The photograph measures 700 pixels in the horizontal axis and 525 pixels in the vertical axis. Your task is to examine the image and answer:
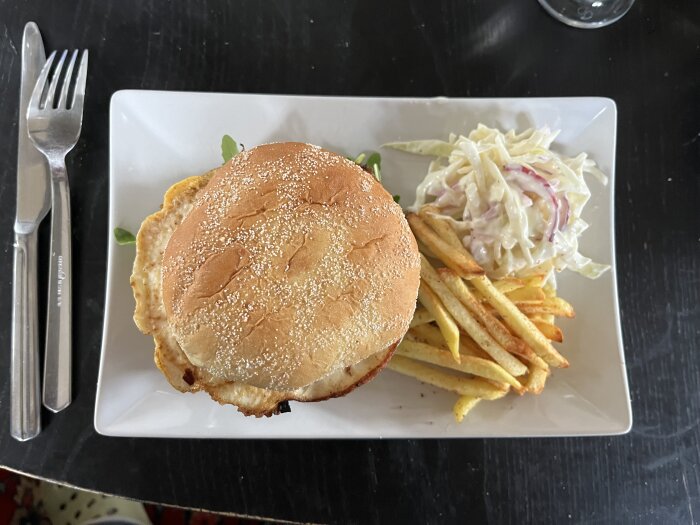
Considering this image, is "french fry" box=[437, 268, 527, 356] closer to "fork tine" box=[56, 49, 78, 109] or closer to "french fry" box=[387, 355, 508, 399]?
"french fry" box=[387, 355, 508, 399]

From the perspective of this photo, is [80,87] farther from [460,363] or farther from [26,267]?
[460,363]

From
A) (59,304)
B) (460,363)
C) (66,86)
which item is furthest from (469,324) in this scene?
(66,86)

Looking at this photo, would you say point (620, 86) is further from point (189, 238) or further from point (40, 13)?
point (40, 13)

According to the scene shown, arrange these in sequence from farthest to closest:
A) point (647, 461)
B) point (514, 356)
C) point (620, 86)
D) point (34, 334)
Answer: point (620, 86) < point (647, 461) < point (34, 334) < point (514, 356)

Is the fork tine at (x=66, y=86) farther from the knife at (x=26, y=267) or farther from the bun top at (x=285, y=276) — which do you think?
the bun top at (x=285, y=276)

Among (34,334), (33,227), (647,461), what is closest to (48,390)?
(34,334)

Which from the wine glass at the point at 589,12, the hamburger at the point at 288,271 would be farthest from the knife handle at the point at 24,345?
the wine glass at the point at 589,12

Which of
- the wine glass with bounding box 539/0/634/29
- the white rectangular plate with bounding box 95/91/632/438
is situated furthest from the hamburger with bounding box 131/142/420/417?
the wine glass with bounding box 539/0/634/29
